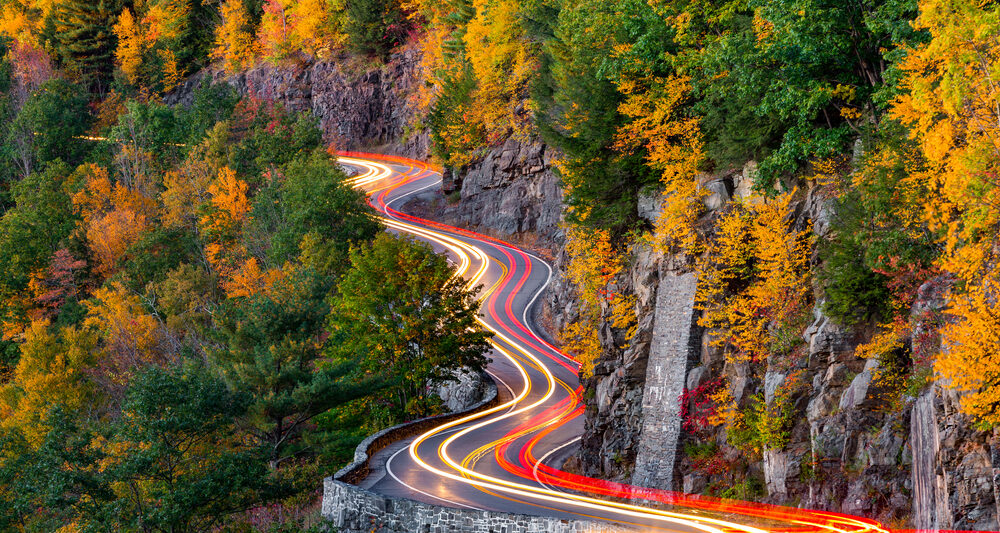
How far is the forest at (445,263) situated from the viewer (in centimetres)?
1839

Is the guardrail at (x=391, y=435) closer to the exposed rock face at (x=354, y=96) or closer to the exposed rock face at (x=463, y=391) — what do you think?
the exposed rock face at (x=463, y=391)

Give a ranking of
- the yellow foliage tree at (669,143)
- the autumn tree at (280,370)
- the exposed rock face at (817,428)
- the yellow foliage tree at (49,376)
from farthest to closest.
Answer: the yellow foliage tree at (49,376) → the autumn tree at (280,370) → the yellow foliage tree at (669,143) → the exposed rock face at (817,428)

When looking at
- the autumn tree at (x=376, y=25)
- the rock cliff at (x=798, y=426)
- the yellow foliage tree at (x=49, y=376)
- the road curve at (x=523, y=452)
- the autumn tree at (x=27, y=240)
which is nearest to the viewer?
the rock cliff at (x=798, y=426)

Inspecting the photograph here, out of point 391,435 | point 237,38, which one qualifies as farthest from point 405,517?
point 237,38

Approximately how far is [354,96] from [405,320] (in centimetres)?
4997

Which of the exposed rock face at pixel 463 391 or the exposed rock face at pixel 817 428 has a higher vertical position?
the exposed rock face at pixel 817 428

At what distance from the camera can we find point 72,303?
200ft

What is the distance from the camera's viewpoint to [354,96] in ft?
269

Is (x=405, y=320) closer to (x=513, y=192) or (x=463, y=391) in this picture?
(x=463, y=391)

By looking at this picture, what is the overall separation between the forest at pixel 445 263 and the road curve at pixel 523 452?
9.38 feet

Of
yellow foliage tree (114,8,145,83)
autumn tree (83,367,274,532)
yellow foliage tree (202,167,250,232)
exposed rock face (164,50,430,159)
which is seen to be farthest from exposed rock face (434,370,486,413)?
yellow foliage tree (114,8,145,83)

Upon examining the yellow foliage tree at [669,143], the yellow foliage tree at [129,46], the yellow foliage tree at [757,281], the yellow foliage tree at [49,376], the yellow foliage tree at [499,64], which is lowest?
the yellow foliage tree at [49,376]

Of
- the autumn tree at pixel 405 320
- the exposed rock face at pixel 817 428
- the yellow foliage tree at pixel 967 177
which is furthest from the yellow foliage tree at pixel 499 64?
the yellow foliage tree at pixel 967 177

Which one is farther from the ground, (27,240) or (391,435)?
(27,240)
